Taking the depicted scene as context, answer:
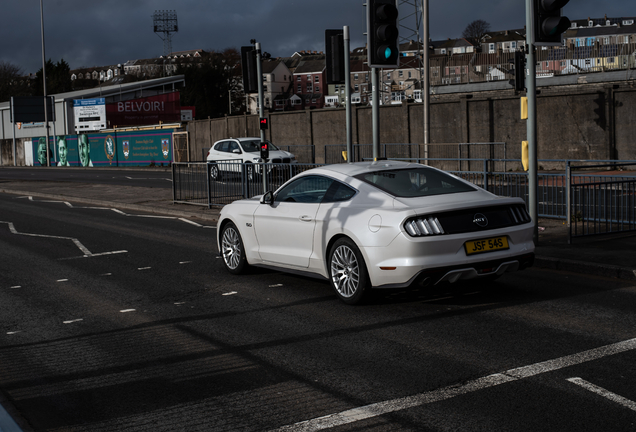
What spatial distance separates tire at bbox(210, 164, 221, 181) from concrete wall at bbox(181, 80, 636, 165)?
14.6 meters

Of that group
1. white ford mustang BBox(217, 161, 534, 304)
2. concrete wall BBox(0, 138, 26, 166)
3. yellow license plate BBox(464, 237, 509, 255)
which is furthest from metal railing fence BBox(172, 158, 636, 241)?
concrete wall BBox(0, 138, 26, 166)

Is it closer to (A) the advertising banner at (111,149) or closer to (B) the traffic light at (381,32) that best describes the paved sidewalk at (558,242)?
(B) the traffic light at (381,32)

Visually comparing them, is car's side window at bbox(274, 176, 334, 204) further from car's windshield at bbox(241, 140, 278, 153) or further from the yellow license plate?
car's windshield at bbox(241, 140, 278, 153)

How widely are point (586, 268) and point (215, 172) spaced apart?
34.7 feet

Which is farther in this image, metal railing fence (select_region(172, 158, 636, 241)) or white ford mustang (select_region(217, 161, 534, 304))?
metal railing fence (select_region(172, 158, 636, 241))

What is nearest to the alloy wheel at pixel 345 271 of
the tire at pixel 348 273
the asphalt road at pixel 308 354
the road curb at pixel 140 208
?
the tire at pixel 348 273

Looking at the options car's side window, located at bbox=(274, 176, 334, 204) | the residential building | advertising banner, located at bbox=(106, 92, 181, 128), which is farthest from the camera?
the residential building

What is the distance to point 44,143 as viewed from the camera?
60.6 meters

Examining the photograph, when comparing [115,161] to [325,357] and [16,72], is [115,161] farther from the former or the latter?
[16,72]

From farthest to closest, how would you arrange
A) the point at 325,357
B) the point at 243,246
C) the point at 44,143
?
the point at 44,143
the point at 243,246
the point at 325,357

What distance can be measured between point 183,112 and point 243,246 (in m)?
61.7

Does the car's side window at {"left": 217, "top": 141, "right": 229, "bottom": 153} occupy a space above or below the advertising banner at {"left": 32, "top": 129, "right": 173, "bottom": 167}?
below

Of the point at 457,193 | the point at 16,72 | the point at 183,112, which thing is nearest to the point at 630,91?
the point at 457,193

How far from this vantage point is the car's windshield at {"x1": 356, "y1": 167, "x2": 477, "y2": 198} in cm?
723
